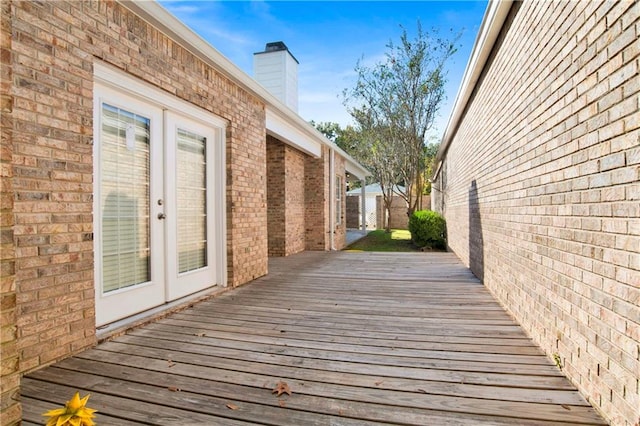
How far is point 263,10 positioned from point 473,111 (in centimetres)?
506

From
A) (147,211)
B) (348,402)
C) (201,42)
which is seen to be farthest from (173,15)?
(348,402)

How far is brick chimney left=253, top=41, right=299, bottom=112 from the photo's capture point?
949cm

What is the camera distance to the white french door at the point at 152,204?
3.11 meters

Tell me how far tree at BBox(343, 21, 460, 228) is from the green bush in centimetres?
284

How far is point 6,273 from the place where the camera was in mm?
1329

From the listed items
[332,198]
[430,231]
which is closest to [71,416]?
[332,198]

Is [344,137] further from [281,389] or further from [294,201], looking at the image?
[281,389]

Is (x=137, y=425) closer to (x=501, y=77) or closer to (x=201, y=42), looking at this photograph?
(x=201, y=42)

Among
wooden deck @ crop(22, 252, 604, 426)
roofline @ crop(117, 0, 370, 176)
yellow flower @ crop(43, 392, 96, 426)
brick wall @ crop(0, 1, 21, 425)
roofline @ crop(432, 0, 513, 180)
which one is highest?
roofline @ crop(432, 0, 513, 180)

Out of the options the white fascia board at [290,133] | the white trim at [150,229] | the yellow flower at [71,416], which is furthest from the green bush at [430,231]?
the yellow flower at [71,416]

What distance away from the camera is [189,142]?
425 cm

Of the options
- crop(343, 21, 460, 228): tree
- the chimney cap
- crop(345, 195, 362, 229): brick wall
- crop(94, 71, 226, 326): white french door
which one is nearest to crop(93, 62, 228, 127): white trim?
crop(94, 71, 226, 326): white french door

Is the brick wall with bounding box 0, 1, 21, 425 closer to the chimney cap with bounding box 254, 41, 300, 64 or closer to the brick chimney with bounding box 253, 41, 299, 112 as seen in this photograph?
the brick chimney with bounding box 253, 41, 299, 112

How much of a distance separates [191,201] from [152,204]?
0.68 metres
